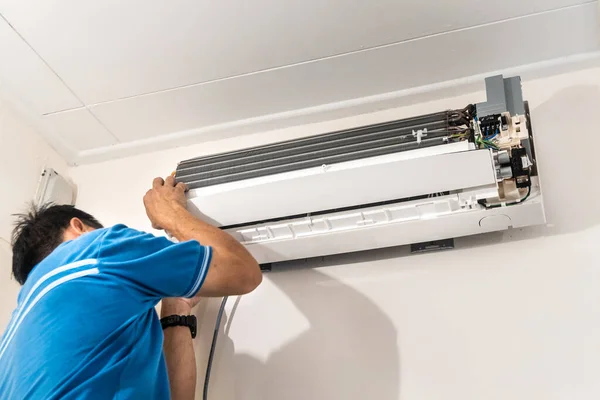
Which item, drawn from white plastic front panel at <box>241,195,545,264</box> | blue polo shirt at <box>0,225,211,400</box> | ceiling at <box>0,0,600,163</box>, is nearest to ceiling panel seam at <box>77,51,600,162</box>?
ceiling at <box>0,0,600,163</box>

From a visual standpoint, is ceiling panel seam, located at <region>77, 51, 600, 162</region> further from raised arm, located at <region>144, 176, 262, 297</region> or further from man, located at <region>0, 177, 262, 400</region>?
man, located at <region>0, 177, 262, 400</region>

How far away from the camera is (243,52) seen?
63.0 inches

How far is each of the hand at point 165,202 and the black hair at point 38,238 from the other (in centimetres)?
17

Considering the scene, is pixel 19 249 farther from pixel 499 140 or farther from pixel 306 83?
pixel 499 140

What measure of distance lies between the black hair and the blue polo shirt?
18cm

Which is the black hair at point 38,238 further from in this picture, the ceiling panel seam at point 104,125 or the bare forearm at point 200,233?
the ceiling panel seam at point 104,125

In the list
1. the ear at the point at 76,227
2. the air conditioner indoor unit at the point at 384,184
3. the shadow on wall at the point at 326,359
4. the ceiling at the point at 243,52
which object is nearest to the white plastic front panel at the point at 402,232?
the air conditioner indoor unit at the point at 384,184

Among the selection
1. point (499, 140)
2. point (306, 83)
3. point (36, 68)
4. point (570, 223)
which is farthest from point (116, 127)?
point (570, 223)

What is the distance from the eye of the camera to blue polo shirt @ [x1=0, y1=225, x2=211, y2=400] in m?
1.05

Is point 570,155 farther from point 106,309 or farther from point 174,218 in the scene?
point 106,309

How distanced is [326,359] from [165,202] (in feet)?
1.77

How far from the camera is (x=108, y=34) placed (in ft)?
5.08

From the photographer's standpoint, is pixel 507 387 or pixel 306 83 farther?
pixel 306 83

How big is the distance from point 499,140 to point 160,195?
0.80m
